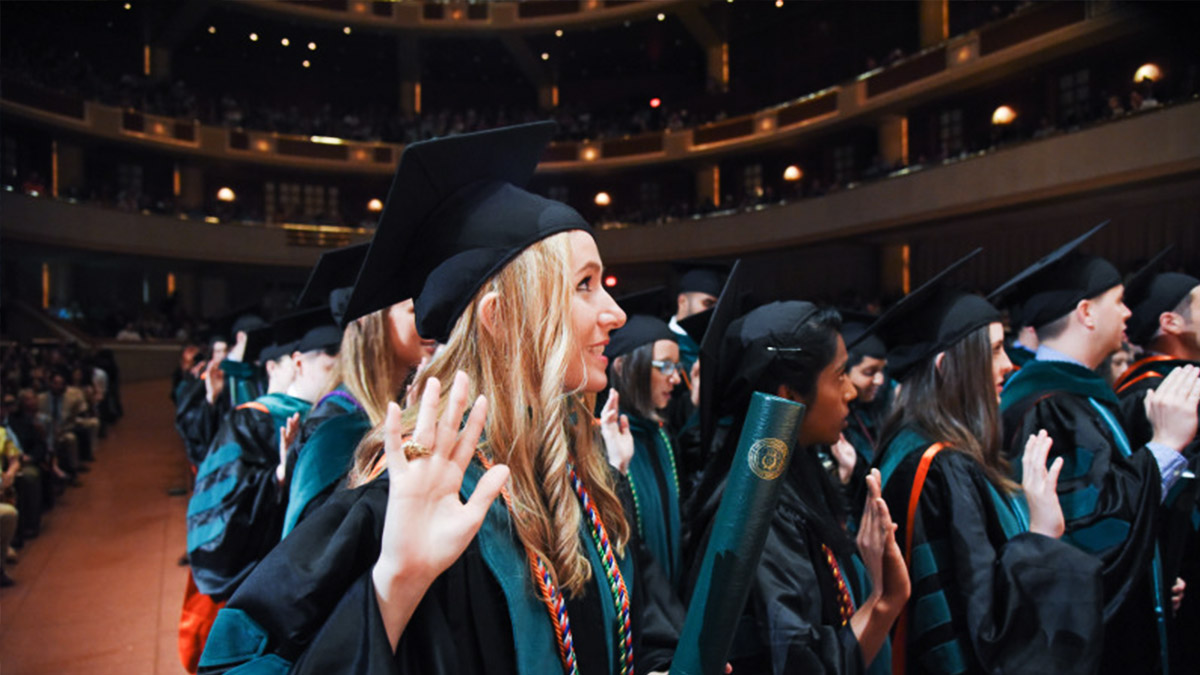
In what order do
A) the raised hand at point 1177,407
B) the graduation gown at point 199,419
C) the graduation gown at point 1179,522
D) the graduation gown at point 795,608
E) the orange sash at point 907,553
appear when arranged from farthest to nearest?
the graduation gown at point 199,419
the graduation gown at point 1179,522
the raised hand at point 1177,407
the orange sash at point 907,553
the graduation gown at point 795,608

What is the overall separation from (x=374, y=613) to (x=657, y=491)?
7.33ft

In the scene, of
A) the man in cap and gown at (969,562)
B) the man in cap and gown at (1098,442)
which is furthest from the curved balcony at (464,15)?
the man in cap and gown at (969,562)

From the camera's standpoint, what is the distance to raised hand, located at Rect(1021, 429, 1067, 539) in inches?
88.0

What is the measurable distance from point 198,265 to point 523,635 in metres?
27.3

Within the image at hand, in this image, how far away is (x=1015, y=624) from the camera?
2.19 meters

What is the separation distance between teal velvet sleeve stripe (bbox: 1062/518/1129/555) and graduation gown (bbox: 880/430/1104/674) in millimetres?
394

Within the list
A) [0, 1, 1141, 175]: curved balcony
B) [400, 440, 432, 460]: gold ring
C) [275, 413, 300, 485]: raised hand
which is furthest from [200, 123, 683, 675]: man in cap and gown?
[0, 1, 1141, 175]: curved balcony

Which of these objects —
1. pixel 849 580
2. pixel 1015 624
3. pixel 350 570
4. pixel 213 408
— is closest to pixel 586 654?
pixel 350 570

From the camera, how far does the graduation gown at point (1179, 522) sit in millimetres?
2959

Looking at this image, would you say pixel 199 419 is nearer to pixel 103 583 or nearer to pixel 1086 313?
pixel 103 583

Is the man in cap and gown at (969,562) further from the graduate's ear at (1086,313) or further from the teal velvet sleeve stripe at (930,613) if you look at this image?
the graduate's ear at (1086,313)

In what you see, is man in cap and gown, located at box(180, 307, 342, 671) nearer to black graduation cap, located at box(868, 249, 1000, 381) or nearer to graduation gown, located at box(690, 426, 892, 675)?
graduation gown, located at box(690, 426, 892, 675)

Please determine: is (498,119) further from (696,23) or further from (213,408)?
(213,408)

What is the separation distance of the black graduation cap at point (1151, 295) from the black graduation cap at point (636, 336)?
7.37 feet
